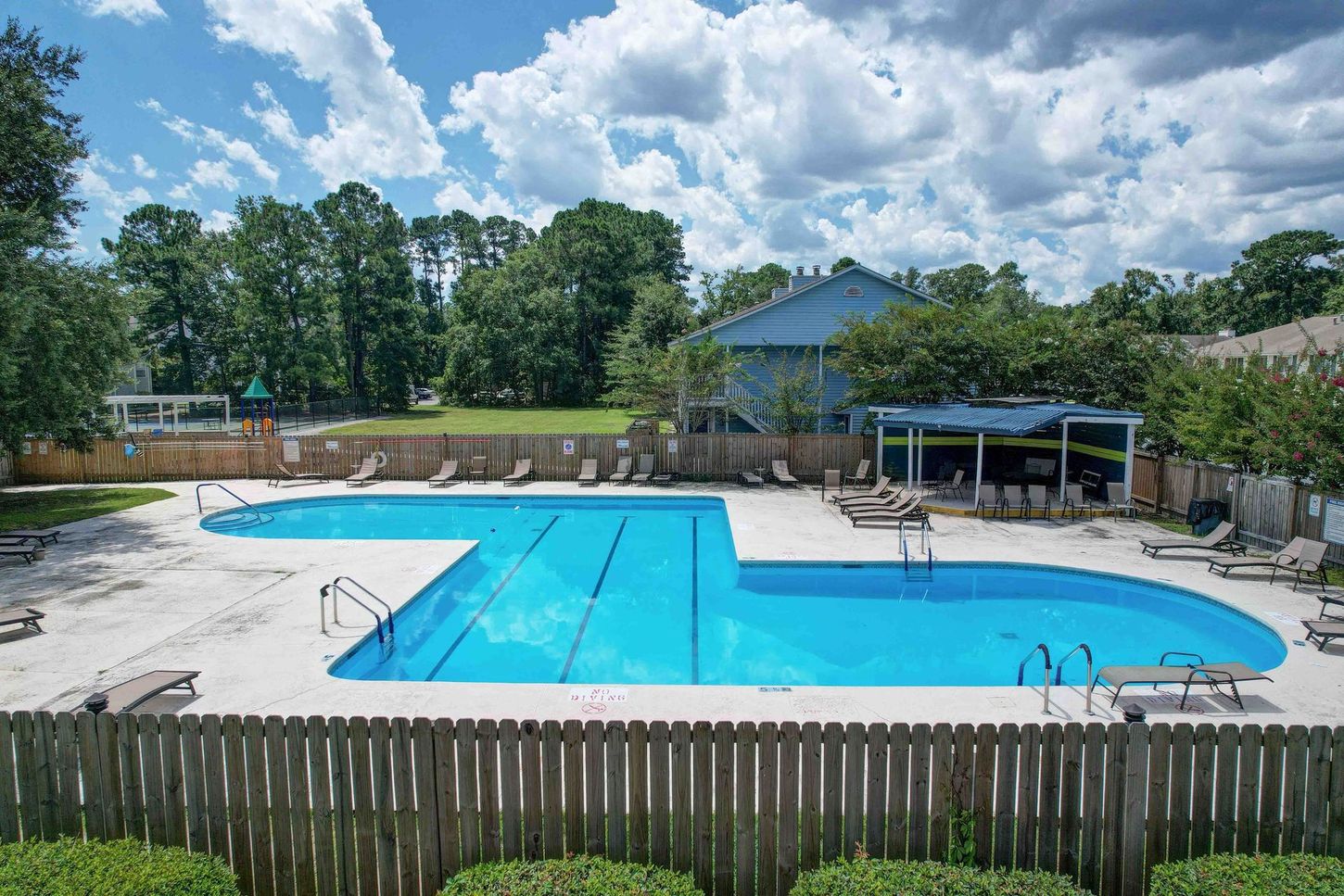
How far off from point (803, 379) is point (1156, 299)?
39614 millimetres

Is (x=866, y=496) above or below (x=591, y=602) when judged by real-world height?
above

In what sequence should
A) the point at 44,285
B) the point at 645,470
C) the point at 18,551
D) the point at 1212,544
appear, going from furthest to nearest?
the point at 645,470 → the point at 44,285 → the point at 1212,544 → the point at 18,551

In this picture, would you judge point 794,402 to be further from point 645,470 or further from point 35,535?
point 35,535

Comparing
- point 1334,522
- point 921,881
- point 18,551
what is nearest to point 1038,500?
point 1334,522

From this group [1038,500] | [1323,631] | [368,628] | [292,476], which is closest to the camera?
[1323,631]

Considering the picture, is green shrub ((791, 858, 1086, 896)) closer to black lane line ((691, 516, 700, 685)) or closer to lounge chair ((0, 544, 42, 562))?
black lane line ((691, 516, 700, 685))

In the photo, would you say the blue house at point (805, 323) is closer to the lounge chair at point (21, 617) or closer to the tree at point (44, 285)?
the tree at point (44, 285)

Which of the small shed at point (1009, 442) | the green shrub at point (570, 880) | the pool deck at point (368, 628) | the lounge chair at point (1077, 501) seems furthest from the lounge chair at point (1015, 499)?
the green shrub at point (570, 880)

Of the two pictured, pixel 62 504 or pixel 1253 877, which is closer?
pixel 1253 877

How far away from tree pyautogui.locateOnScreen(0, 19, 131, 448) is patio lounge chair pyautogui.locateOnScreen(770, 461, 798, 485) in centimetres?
1686

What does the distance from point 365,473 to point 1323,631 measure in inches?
845

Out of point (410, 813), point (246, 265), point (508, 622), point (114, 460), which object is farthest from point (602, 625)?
point (246, 265)

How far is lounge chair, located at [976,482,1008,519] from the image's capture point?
1742 centimetres

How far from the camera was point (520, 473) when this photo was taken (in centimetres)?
2231
